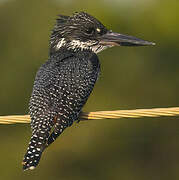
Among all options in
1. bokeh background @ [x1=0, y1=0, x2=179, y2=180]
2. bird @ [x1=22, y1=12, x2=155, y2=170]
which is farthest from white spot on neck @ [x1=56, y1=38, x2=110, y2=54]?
bokeh background @ [x1=0, y1=0, x2=179, y2=180]

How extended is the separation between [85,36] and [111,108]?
886cm

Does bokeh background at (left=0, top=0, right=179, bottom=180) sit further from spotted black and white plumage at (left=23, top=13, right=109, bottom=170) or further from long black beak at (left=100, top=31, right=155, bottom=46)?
spotted black and white plumage at (left=23, top=13, right=109, bottom=170)

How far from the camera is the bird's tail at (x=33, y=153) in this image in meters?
7.57

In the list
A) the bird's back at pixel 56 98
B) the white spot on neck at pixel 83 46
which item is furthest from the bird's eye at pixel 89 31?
the bird's back at pixel 56 98

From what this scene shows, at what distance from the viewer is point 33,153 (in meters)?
7.66

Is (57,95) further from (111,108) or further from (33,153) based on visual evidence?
(111,108)

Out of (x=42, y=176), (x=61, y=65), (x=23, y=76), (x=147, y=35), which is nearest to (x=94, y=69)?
(x=61, y=65)

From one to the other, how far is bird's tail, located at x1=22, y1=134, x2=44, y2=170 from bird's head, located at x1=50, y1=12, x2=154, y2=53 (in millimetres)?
2142

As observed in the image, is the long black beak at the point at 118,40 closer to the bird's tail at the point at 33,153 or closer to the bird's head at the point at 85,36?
the bird's head at the point at 85,36

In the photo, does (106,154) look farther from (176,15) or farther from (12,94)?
(176,15)

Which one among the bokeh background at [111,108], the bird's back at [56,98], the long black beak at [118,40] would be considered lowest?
the bokeh background at [111,108]

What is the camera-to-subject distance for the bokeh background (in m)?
17.7

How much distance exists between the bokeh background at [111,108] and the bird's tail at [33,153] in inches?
363

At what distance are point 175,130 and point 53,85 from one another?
1144cm
